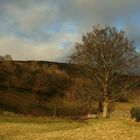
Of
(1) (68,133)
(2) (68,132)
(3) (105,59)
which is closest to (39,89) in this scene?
Answer: (3) (105,59)

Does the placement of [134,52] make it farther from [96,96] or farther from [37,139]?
[37,139]

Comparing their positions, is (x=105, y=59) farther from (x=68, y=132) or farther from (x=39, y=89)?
(x=39, y=89)

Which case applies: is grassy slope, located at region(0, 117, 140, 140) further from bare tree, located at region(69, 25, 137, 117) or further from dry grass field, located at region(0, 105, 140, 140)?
bare tree, located at region(69, 25, 137, 117)

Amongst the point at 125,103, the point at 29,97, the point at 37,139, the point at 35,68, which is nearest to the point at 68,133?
the point at 37,139

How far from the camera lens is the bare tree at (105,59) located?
56375 mm

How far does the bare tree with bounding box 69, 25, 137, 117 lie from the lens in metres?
56.4

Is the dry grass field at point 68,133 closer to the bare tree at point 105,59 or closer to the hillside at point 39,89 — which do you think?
the bare tree at point 105,59

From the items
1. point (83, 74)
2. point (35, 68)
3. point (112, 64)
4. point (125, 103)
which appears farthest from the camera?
point (35, 68)

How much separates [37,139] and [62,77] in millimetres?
105309

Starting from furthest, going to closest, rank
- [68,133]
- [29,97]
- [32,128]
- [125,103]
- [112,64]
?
[29,97]
[125,103]
[112,64]
[32,128]
[68,133]

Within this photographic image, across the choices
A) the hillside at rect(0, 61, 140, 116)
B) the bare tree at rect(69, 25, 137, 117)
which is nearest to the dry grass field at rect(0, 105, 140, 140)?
the bare tree at rect(69, 25, 137, 117)

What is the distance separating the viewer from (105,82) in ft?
186

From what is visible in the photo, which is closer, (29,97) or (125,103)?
(125,103)

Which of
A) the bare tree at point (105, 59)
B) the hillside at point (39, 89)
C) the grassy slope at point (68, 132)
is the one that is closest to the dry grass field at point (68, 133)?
the grassy slope at point (68, 132)
